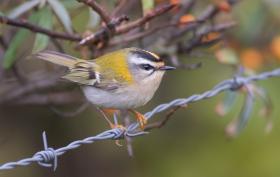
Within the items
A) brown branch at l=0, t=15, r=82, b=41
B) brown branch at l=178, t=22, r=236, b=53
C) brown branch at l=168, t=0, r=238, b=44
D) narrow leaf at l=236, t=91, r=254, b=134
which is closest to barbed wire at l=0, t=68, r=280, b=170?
narrow leaf at l=236, t=91, r=254, b=134

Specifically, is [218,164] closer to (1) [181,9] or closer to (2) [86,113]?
(2) [86,113]

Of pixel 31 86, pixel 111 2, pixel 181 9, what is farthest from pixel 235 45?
pixel 31 86

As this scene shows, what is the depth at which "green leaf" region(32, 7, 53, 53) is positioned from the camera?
405 centimetres

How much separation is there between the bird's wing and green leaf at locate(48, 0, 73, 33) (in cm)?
21

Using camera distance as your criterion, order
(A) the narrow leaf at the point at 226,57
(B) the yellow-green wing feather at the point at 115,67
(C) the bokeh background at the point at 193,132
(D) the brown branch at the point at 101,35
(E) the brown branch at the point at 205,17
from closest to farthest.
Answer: (D) the brown branch at the point at 101,35
(B) the yellow-green wing feather at the point at 115,67
(A) the narrow leaf at the point at 226,57
(E) the brown branch at the point at 205,17
(C) the bokeh background at the point at 193,132

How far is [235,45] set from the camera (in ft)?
18.1

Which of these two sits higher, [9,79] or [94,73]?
[9,79]

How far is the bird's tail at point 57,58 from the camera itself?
163 inches

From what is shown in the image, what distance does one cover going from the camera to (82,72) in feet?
13.8

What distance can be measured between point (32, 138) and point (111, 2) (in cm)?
189

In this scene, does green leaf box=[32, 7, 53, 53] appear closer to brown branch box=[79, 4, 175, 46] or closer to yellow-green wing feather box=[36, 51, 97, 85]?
Answer: yellow-green wing feather box=[36, 51, 97, 85]

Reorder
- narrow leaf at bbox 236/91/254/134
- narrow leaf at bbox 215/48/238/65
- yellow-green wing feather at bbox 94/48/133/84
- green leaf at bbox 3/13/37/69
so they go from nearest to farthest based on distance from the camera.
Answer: green leaf at bbox 3/13/37/69 < yellow-green wing feather at bbox 94/48/133/84 < narrow leaf at bbox 236/91/254/134 < narrow leaf at bbox 215/48/238/65

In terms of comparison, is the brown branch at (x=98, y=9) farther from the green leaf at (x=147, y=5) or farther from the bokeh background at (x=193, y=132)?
the bokeh background at (x=193, y=132)

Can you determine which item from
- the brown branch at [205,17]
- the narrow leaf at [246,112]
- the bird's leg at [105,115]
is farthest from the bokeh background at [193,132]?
the bird's leg at [105,115]
